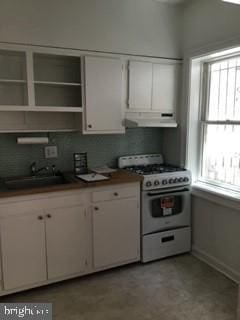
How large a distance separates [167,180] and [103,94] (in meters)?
1.12

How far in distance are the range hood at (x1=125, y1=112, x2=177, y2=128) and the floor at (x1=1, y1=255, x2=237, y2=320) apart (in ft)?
4.90

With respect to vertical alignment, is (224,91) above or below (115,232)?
above

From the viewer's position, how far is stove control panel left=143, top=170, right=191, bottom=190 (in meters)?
2.86

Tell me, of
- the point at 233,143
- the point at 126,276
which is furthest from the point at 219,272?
the point at 233,143

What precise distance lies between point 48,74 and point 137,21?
1.08m

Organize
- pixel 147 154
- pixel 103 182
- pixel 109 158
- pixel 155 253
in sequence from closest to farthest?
1. pixel 103 182
2. pixel 155 253
3. pixel 109 158
4. pixel 147 154

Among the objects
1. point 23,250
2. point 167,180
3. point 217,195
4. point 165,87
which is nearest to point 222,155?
point 217,195

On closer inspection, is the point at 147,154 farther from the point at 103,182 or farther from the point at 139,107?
the point at 103,182

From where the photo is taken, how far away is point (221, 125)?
2.94m

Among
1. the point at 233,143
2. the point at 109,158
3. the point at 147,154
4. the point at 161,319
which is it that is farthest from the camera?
the point at 147,154

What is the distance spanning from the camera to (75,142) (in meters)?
3.14

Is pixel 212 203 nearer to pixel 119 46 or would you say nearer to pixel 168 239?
pixel 168 239

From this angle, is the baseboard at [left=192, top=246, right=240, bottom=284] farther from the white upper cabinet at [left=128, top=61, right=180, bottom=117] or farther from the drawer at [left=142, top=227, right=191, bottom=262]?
the white upper cabinet at [left=128, top=61, right=180, bottom=117]

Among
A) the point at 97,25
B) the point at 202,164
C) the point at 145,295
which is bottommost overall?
the point at 145,295
